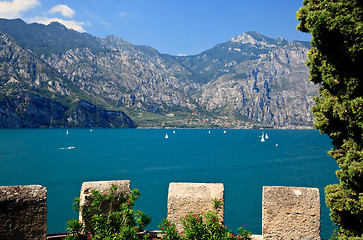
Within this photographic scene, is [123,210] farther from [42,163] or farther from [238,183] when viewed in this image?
[42,163]

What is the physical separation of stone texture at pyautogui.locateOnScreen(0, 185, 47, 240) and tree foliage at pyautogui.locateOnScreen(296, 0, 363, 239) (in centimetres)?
836

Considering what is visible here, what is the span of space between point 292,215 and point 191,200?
7.71 feet

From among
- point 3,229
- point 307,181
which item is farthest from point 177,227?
point 307,181

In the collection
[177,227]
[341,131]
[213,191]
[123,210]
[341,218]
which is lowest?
[341,218]

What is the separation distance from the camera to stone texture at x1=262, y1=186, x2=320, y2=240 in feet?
20.6

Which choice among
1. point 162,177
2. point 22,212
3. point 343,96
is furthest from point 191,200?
point 162,177

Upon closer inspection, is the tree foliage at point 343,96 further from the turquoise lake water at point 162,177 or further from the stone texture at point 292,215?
the turquoise lake water at point 162,177

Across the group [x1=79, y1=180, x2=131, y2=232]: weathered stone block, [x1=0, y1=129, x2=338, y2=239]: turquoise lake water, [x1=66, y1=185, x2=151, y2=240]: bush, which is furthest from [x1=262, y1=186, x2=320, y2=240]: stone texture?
[x1=0, y1=129, x2=338, y2=239]: turquoise lake water

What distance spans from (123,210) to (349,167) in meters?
6.70

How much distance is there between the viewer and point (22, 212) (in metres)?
5.71

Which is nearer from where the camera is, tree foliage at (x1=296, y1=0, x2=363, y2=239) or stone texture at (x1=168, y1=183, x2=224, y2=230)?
stone texture at (x1=168, y1=183, x2=224, y2=230)

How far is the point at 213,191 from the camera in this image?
6.50 m

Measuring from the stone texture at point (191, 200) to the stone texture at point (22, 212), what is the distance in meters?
2.85

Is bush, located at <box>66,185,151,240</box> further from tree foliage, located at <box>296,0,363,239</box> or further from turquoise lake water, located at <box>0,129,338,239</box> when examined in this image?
turquoise lake water, located at <box>0,129,338,239</box>
